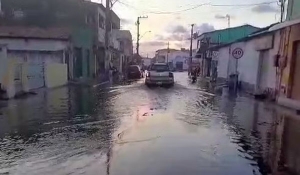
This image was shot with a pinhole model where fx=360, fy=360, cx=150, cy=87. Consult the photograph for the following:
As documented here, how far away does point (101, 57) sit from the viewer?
47.4 metres

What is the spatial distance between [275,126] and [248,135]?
7.02 feet

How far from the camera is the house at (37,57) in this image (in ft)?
67.7

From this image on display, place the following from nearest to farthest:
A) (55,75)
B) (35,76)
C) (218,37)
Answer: (35,76) < (55,75) < (218,37)

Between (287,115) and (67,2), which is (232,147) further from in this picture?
(67,2)

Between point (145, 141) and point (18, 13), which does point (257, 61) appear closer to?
point (145, 141)

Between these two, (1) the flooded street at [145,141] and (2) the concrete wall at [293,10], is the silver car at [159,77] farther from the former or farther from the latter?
(1) the flooded street at [145,141]

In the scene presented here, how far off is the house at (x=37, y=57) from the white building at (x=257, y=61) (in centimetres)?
1280

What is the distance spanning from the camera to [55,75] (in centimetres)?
2727

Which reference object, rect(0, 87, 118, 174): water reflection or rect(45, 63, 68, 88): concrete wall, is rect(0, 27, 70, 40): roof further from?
rect(0, 87, 118, 174): water reflection

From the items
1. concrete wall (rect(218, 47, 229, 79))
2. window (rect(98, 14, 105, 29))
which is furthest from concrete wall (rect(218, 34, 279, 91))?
window (rect(98, 14, 105, 29))

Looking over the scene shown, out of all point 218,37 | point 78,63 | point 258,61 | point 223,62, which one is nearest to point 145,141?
point 258,61

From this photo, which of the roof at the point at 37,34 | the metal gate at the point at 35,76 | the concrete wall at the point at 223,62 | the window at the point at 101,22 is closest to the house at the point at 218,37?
the concrete wall at the point at 223,62

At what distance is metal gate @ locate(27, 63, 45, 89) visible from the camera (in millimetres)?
22875

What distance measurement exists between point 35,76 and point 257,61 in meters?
15.1
